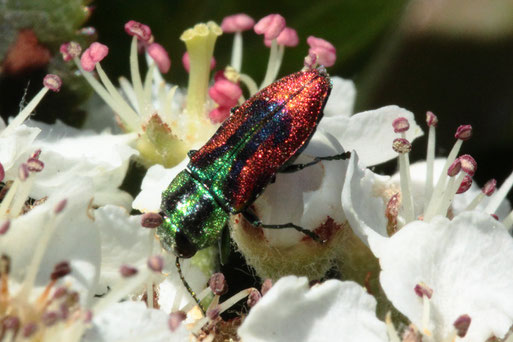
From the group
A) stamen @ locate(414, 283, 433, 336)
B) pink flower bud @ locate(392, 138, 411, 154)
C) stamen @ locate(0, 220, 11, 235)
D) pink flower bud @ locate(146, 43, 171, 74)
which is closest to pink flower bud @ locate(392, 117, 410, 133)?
pink flower bud @ locate(392, 138, 411, 154)

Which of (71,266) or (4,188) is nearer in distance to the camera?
(71,266)

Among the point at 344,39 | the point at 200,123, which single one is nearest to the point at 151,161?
the point at 200,123

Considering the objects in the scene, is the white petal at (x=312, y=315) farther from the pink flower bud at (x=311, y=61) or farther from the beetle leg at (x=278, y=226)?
the pink flower bud at (x=311, y=61)

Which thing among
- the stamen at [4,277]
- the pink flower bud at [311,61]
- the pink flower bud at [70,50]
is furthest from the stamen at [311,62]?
the stamen at [4,277]

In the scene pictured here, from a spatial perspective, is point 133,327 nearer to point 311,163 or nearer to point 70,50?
point 311,163

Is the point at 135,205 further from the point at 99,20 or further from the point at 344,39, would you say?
the point at 344,39

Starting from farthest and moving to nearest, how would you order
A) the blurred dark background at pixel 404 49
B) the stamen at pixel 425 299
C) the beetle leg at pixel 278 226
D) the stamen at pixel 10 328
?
1. the blurred dark background at pixel 404 49
2. the beetle leg at pixel 278 226
3. the stamen at pixel 425 299
4. the stamen at pixel 10 328
